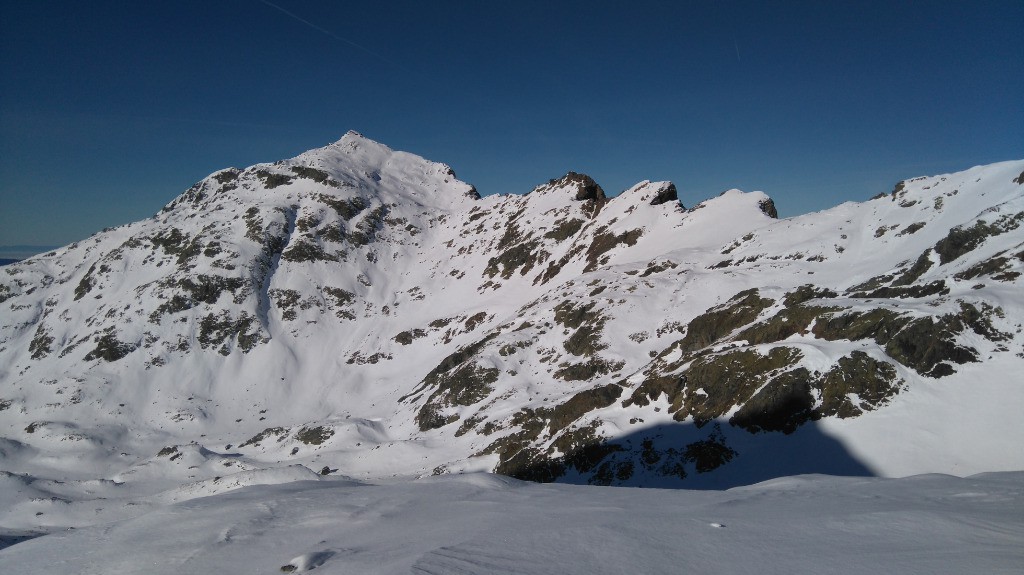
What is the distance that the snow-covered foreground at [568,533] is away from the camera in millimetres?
6180

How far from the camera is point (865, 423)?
2297 centimetres

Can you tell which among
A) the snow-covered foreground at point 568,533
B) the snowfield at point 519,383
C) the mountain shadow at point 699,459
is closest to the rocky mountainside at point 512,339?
the mountain shadow at point 699,459

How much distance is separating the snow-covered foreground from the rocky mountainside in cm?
1287

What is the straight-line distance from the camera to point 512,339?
5478cm

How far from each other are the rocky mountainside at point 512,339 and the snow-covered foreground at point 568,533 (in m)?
12.9

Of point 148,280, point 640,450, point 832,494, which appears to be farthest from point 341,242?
point 832,494

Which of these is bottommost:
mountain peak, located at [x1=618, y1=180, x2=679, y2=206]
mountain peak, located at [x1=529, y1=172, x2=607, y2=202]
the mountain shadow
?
the mountain shadow

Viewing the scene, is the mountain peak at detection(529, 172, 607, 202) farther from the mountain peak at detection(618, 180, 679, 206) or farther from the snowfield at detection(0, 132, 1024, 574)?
the mountain peak at detection(618, 180, 679, 206)

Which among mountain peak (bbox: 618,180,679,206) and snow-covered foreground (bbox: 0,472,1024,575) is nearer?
snow-covered foreground (bbox: 0,472,1024,575)

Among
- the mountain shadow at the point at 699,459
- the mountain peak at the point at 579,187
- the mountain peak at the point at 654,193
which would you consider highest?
the mountain peak at the point at 579,187

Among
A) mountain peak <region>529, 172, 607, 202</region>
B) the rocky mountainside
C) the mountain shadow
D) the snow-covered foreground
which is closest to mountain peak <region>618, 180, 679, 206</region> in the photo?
the rocky mountainside

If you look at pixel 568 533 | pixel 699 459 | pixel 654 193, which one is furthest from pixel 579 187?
pixel 568 533

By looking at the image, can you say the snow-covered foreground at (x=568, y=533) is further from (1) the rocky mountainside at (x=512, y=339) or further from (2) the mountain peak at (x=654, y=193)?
(2) the mountain peak at (x=654, y=193)

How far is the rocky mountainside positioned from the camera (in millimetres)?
24453
